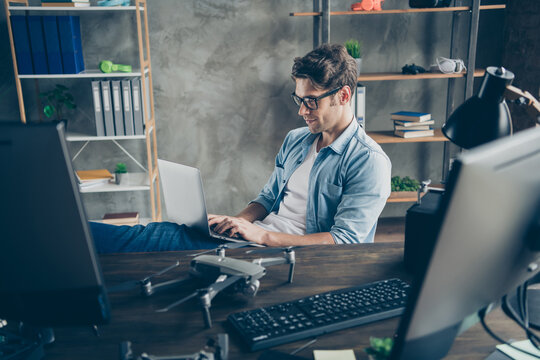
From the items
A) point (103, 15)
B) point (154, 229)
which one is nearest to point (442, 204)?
point (154, 229)

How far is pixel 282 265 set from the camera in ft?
4.14

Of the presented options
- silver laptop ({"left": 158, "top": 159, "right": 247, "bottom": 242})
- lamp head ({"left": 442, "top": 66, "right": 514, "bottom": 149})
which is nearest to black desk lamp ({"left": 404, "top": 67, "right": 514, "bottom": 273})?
lamp head ({"left": 442, "top": 66, "right": 514, "bottom": 149})

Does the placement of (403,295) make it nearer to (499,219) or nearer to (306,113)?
(499,219)

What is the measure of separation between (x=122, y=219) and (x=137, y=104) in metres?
0.79

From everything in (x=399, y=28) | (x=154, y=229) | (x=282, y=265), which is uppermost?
(x=399, y=28)

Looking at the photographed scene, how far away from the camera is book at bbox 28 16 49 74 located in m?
2.76

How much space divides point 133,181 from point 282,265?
214cm

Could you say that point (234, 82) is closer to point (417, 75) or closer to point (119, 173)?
point (119, 173)

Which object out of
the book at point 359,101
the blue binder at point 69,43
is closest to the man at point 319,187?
the book at point 359,101

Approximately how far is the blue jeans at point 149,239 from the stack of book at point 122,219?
4.64 feet

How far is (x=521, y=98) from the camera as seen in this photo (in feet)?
3.72

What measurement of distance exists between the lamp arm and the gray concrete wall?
2.24m

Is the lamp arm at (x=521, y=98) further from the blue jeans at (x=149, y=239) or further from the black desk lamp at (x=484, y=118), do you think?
the blue jeans at (x=149, y=239)

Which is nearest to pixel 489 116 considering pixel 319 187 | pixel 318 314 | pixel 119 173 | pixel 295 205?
pixel 318 314
